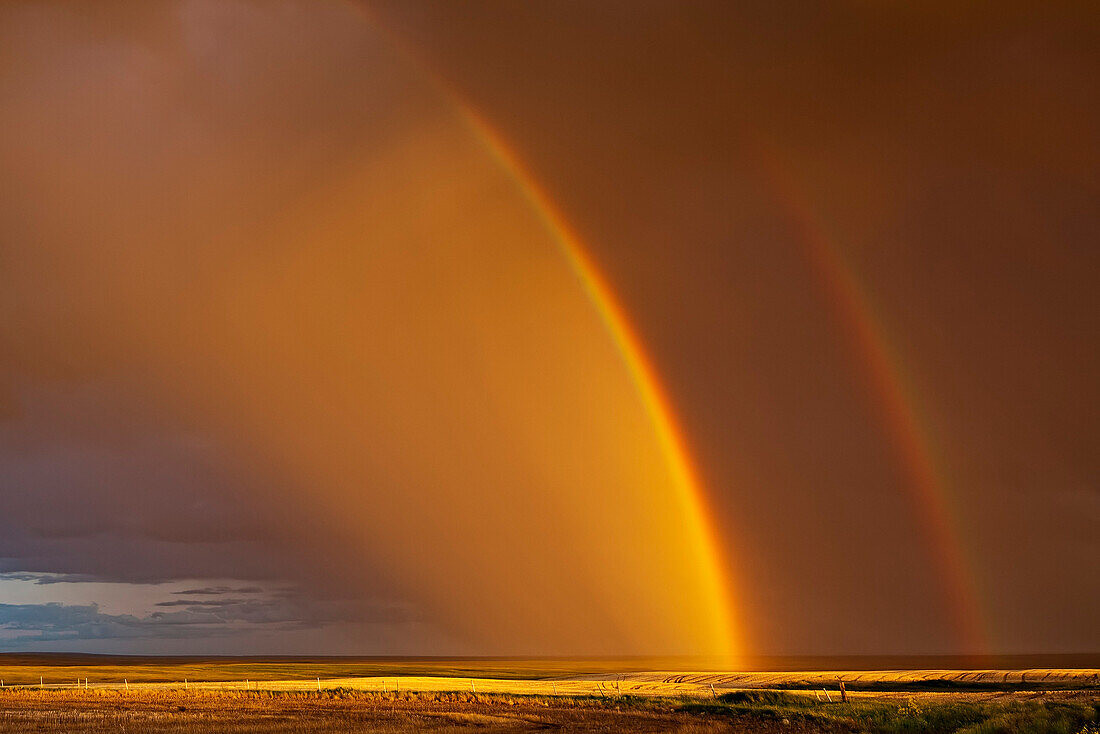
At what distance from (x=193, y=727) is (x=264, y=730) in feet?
13.8

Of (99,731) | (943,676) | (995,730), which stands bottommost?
(99,731)

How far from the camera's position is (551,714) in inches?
2007

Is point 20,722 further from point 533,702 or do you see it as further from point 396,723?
point 533,702

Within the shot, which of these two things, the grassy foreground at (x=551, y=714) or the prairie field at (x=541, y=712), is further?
the prairie field at (x=541, y=712)

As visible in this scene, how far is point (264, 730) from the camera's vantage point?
4069cm

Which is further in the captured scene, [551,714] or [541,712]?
[541,712]

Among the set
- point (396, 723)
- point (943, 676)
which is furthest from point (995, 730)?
point (943, 676)

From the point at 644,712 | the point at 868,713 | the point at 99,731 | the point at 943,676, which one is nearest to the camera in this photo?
the point at 99,731

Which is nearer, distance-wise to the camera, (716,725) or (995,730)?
(995,730)

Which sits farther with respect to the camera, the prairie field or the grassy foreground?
the prairie field

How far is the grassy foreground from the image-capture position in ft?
135

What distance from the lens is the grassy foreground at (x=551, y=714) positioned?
135 ft

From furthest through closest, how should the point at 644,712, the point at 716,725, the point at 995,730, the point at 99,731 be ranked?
1. the point at 644,712
2. the point at 716,725
3. the point at 99,731
4. the point at 995,730

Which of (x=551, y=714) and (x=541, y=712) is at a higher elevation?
(x=541, y=712)
